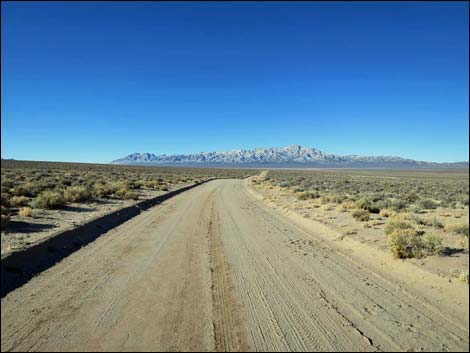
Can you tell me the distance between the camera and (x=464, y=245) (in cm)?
981

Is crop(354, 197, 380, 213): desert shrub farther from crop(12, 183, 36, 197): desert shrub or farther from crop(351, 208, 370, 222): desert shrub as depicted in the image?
crop(12, 183, 36, 197): desert shrub

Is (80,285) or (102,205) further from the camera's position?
(102,205)

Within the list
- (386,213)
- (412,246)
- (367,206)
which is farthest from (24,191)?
(412,246)

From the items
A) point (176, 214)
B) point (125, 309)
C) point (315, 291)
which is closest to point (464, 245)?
point (315, 291)

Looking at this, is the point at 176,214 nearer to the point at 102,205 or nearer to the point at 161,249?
the point at 102,205

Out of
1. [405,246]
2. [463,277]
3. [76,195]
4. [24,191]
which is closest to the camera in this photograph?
[463,277]

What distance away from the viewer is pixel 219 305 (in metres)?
5.96

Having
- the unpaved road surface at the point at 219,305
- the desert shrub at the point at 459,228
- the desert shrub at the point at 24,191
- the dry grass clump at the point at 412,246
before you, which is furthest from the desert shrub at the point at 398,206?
the desert shrub at the point at 24,191

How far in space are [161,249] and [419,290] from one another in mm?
6615

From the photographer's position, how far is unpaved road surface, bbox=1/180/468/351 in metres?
4.85

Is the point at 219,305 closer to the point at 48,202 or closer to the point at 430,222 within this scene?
the point at 430,222

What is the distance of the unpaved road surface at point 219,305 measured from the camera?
485 centimetres

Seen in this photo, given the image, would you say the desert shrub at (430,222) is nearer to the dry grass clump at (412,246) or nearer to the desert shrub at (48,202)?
the dry grass clump at (412,246)

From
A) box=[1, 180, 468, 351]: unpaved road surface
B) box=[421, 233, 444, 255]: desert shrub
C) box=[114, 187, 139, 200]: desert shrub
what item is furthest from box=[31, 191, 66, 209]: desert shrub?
box=[421, 233, 444, 255]: desert shrub
